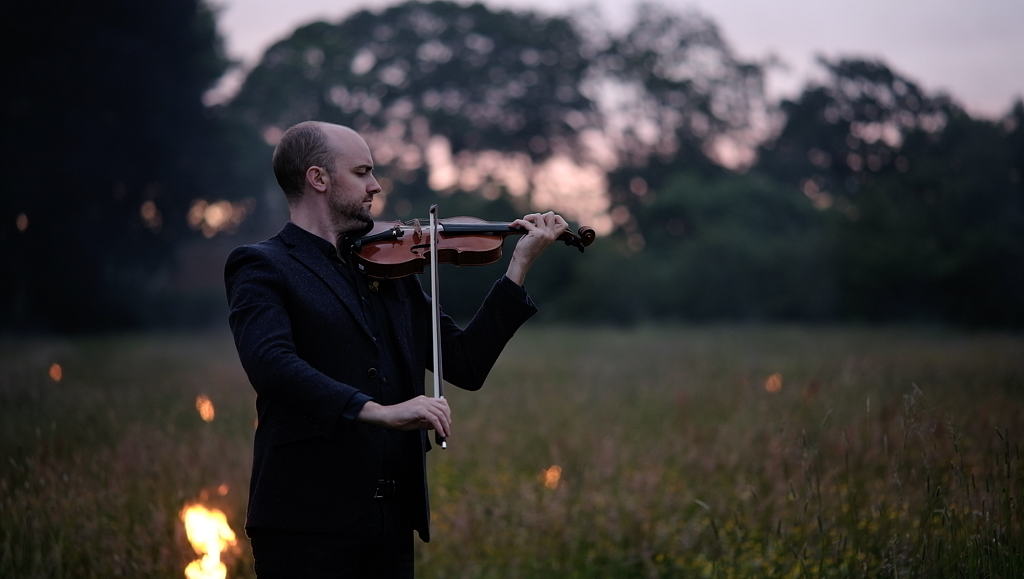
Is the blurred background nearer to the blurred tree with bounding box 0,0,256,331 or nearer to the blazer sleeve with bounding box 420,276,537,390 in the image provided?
the blurred tree with bounding box 0,0,256,331

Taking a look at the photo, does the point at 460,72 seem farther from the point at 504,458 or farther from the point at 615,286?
the point at 504,458

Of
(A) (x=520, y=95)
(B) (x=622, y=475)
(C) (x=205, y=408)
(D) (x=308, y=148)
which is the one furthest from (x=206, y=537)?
(A) (x=520, y=95)

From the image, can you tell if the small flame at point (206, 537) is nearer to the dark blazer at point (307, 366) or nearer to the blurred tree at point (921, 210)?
the dark blazer at point (307, 366)

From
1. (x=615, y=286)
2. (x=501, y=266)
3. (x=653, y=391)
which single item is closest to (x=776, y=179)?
(x=615, y=286)

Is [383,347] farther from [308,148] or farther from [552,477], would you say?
[552,477]

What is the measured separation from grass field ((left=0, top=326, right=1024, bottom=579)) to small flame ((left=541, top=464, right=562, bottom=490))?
0.02 m

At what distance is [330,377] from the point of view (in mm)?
2604

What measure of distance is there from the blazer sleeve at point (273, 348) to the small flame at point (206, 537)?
1.94 meters

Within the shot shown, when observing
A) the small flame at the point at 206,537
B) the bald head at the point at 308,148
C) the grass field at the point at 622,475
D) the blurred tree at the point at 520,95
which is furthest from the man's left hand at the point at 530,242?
the blurred tree at the point at 520,95

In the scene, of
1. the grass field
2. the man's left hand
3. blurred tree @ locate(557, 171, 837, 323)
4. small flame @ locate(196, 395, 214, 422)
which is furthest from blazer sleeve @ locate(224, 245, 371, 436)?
blurred tree @ locate(557, 171, 837, 323)

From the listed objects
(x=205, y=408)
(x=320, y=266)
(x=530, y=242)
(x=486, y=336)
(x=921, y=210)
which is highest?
(x=921, y=210)

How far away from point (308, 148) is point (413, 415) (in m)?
0.96

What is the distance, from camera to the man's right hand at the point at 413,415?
7.66 feet

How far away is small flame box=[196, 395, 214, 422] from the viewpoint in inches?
314
